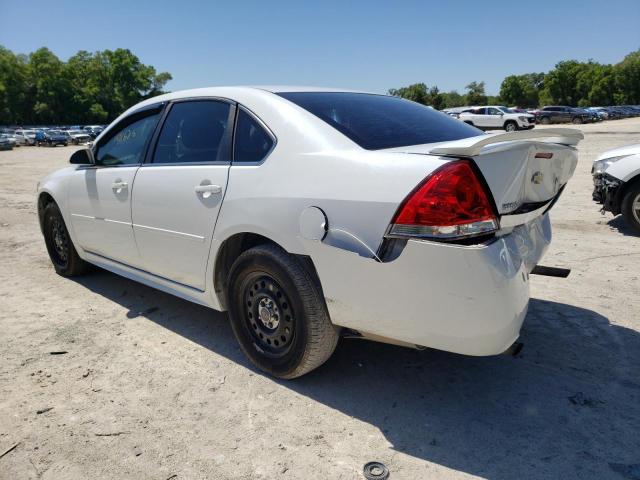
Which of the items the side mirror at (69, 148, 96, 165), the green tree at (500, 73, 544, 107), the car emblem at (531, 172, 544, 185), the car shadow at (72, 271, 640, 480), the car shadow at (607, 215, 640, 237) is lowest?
the car shadow at (607, 215, 640, 237)

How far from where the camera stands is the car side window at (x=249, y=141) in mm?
2828

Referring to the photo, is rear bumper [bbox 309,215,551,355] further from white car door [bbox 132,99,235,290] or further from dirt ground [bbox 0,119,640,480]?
white car door [bbox 132,99,235,290]

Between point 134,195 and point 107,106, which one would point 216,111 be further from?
point 107,106

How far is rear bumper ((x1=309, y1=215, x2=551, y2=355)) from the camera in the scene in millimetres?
2102

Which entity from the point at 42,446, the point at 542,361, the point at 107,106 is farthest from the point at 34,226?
the point at 107,106

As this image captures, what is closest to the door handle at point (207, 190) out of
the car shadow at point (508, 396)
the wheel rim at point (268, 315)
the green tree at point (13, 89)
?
the wheel rim at point (268, 315)

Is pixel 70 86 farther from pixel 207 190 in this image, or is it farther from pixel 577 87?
pixel 207 190

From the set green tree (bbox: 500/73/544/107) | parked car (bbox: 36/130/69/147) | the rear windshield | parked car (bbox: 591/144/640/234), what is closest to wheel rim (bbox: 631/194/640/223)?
parked car (bbox: 591/144/640/234)

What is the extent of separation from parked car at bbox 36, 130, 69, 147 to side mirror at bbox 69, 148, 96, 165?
50290 millimetres

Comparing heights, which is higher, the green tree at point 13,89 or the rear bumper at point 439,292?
the green tree at point 13,89

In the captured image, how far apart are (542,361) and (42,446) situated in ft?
9.27

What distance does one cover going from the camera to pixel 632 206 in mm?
5992

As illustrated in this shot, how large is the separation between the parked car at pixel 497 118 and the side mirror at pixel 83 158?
110 ft

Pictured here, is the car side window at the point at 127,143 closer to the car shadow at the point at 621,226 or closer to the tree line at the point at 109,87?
the car shadow at the point at 621,226
